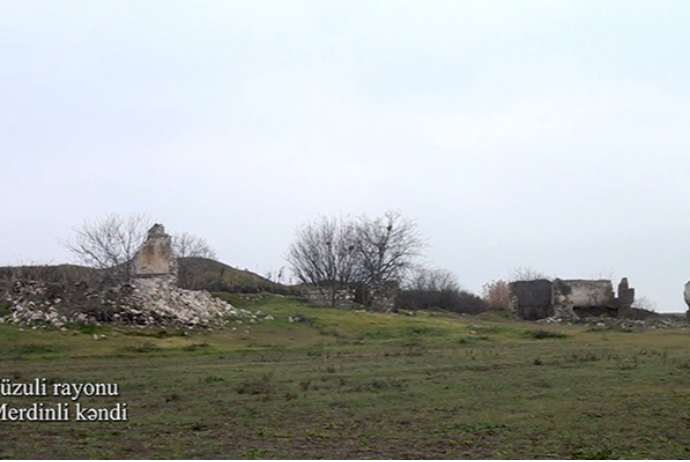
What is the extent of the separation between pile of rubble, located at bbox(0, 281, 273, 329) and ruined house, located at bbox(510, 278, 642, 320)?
66.4ft

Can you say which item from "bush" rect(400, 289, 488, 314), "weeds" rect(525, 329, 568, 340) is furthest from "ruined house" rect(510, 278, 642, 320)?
"weeds" rect(525, 329, 568, 340)

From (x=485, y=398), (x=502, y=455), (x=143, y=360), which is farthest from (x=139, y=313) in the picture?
(x=502, y=455)

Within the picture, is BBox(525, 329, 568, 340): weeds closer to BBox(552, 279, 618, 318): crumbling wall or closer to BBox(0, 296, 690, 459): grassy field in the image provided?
BBox(0, 296, 690, 459): grassy field

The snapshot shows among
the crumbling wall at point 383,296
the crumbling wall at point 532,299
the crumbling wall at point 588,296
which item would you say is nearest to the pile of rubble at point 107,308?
the crumbling wall at point 383,296

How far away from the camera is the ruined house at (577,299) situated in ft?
126

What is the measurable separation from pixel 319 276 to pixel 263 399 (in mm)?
30026

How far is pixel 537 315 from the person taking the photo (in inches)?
1543

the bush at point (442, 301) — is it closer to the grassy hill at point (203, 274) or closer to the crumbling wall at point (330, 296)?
the crumbling wall at point (330, 296)

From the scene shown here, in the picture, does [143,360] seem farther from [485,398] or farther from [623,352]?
[623,352]

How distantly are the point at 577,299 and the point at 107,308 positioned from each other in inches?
1039

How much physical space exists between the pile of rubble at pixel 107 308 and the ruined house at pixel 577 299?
20.2 meters

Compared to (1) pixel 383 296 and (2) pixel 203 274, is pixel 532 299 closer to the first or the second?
(1) pixel 383 296

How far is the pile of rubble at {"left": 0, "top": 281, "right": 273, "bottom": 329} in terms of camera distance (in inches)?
757

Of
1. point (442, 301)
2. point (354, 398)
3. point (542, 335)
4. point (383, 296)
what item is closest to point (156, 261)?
point (542, 335)
